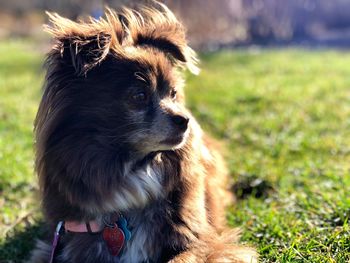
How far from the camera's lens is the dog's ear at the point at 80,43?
3409mm

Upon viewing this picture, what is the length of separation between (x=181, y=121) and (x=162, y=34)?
92 centimetres

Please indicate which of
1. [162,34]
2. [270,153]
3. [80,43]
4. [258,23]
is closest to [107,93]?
[80,43]

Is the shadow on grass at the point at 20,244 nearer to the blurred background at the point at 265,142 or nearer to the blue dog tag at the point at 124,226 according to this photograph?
the blurred background at the point at 265,142

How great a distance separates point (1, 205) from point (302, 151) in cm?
369

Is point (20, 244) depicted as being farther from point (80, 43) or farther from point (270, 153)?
point (270, 153)

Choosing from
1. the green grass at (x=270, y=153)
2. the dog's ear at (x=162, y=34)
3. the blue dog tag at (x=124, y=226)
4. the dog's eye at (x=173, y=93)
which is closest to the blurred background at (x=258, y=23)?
the green grass at (x=270, y=153)

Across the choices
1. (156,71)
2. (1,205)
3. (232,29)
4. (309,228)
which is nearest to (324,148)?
(309,228)

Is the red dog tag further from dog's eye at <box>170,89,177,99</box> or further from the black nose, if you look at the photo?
dog's eye at <box>170,89,177,99</box>

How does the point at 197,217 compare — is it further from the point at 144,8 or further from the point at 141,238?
the point at 144,8

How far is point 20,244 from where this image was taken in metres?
4.40

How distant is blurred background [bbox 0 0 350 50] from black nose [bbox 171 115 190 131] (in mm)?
13414

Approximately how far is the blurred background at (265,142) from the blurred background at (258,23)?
178cm

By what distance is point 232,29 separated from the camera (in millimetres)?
20938

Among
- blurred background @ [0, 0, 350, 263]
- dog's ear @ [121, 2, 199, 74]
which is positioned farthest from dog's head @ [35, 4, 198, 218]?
blurred background @ [0, 0, 350, 263]
